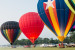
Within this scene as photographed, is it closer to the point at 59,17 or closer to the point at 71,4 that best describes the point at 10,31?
the point at 59,17

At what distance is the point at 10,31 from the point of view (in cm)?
4788

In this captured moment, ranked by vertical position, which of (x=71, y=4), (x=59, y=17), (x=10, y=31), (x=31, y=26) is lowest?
(x=10, y=31)

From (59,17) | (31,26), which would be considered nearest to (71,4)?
(59,17)

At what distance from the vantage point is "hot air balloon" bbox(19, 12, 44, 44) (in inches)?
1542

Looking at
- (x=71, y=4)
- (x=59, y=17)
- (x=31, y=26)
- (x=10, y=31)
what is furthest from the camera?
(x=10, y=31)

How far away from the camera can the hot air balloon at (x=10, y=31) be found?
47.9 m

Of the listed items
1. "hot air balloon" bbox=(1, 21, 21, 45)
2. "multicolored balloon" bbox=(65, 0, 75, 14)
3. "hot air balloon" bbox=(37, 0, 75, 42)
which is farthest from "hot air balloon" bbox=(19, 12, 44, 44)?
"multicolored balloon" bbox=(65, 0, 75, 14)

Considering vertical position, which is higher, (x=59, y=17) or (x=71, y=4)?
(x=71, y=4)

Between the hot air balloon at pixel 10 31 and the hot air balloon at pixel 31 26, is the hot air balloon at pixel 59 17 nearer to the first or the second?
the hot air balloon at pixel 31 26

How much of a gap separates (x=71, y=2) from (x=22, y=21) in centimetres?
1757

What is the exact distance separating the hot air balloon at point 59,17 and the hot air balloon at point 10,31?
22.0m

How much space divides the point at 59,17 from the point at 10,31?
24093 mm

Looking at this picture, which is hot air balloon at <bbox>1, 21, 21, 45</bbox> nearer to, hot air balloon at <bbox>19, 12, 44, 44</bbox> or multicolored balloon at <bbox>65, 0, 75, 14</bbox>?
hot air balloon at <bbox>19, 12, 44, 44</bbox>

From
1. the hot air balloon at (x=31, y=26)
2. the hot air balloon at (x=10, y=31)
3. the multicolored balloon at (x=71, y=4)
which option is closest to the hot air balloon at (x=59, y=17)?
the multicolored balloon at (x=71, y=4)
